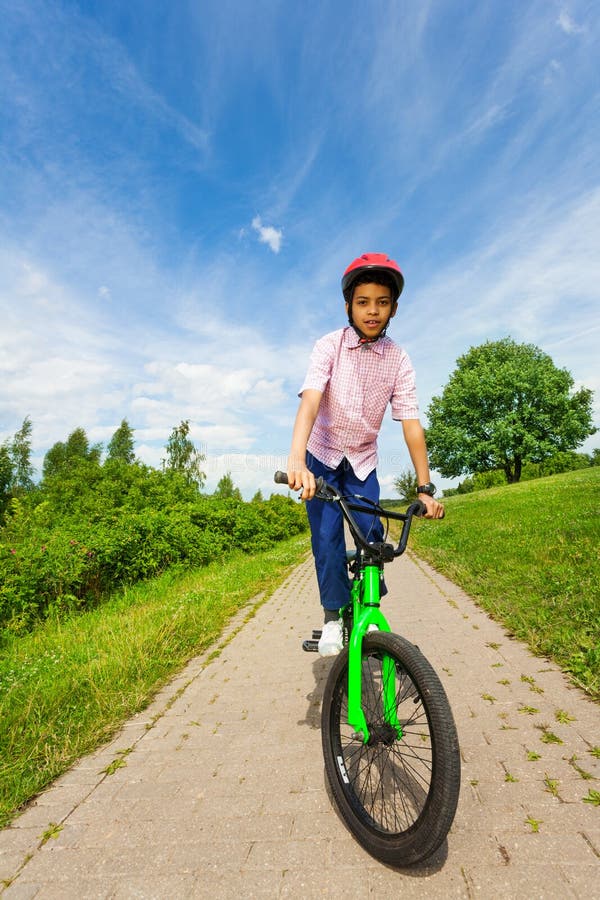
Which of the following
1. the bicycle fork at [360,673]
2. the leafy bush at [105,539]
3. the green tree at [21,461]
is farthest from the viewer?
the green tree at [21,461]

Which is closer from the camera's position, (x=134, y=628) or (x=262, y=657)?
(x=262, y=657)

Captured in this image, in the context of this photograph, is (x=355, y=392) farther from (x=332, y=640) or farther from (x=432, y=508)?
(x=332, y=640)

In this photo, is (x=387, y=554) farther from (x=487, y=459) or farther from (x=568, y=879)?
(x=487, y=459)

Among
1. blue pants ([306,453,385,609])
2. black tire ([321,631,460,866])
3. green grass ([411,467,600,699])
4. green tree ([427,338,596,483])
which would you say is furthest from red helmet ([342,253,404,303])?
green tree ([427,338,596,483])

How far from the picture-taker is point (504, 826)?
6.83 feet

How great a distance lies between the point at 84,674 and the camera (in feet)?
12.5

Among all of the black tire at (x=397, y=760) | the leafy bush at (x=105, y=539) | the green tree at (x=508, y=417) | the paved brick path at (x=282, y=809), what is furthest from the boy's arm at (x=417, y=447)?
the green tree at (x=508, y=417)

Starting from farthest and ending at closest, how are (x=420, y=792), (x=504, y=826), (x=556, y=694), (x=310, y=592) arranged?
(x=310, y=592), (x=556, y=694), (x=420, y=792), (x=504, y=826)

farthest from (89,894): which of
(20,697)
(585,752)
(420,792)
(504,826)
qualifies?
(585,752)

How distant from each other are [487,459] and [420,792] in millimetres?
36155

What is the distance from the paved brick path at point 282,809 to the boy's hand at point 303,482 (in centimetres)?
140

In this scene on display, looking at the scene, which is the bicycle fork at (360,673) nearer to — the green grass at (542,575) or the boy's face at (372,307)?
the boy's face at (372,307)

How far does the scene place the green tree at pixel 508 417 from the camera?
34.7 m

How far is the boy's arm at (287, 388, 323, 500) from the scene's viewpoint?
2260 millimetres
